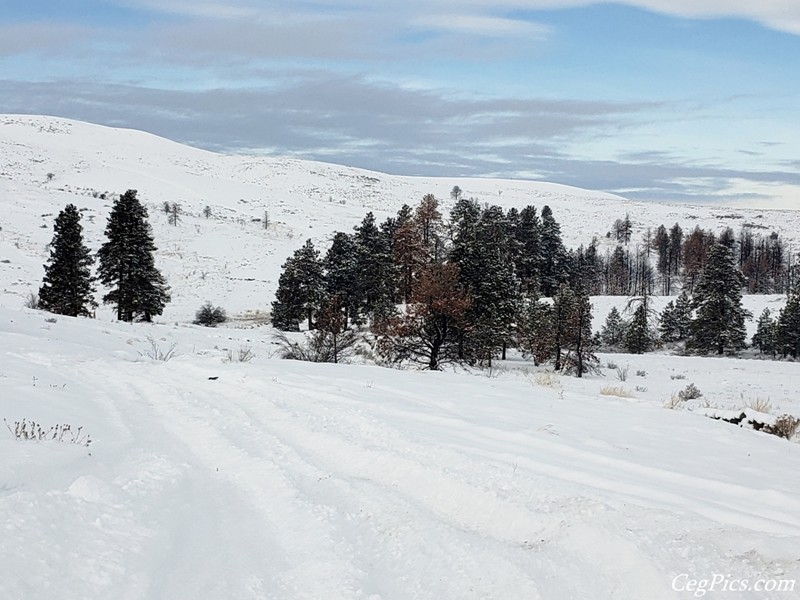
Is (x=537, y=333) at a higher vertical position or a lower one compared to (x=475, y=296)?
lower

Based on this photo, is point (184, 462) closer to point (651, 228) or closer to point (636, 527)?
point (636, 527)

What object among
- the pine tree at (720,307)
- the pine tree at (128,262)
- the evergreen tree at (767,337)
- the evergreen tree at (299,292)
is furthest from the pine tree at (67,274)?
the evergreen tree at (767,337)

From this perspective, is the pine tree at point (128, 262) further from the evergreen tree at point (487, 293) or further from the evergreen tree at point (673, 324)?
the evergreen tree at point (673, 324)

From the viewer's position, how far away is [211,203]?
93188mm

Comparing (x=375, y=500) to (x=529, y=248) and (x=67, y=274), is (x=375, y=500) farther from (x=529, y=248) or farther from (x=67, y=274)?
(x=529, y=248)

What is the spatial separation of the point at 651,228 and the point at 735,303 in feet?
345

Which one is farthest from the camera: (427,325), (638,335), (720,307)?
(638,335)

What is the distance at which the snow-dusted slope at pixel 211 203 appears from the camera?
2162 inches

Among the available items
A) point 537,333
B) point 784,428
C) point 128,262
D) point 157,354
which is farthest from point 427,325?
point 128,262

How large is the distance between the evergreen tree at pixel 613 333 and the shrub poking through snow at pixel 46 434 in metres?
54.9

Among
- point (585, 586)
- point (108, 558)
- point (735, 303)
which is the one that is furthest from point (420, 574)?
point (735, 303)

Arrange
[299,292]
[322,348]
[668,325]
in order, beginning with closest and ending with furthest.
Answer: [322,348]
[299,292]
[668,325]

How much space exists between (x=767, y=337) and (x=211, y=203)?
76506mm

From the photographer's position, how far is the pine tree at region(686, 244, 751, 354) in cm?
4734
